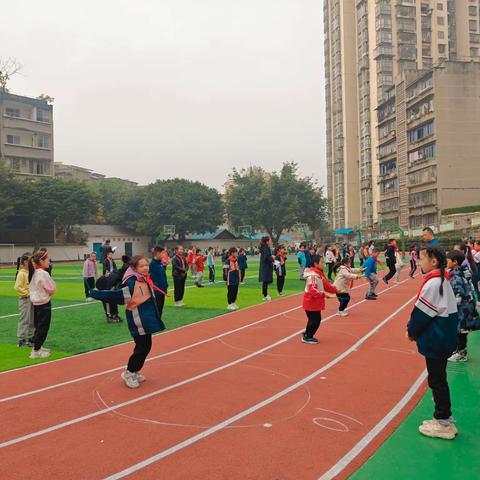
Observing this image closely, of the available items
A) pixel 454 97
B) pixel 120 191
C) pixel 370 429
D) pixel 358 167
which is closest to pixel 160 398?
pixel 370 429

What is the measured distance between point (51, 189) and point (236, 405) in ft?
180

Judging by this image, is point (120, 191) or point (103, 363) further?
point (120, 191)

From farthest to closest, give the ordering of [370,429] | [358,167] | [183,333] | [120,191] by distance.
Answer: [120,191] → [358,167] → [183,333] → [370,429]

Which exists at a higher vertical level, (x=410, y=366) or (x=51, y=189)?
(x=51, y=189)

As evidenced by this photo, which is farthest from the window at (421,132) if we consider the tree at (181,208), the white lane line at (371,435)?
the white lane line at (371,435)

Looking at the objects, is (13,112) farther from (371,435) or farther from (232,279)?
(371,435)

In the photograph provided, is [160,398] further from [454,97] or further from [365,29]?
[365,29]

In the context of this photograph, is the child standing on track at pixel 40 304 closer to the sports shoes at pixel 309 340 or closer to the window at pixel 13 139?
the sports shoes at pixel 309 340

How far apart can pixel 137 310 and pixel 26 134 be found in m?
62.6

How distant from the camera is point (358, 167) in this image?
256ft

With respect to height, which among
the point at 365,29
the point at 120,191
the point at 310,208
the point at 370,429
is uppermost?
the point at 365,29

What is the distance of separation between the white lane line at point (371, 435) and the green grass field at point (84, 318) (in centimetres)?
556

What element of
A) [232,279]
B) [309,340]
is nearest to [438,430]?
[309,340]

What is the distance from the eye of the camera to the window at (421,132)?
5225 cm
